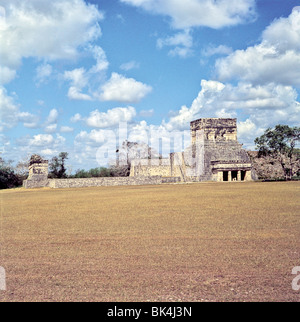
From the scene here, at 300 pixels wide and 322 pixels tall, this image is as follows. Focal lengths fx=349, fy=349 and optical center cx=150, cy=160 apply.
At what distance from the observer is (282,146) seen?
117ft

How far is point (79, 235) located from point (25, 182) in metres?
26.7

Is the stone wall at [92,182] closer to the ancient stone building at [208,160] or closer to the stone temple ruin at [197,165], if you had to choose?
the stone temple ruin at [197,165]

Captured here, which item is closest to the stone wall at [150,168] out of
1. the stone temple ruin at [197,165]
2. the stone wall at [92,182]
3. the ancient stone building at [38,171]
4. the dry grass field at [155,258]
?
the stone temple ruin at [197,165]

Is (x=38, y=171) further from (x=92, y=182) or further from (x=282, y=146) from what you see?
(x=282, y=146)

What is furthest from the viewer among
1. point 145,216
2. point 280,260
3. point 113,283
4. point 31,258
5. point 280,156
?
point 280,156

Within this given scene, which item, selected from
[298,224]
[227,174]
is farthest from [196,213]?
[227,174]

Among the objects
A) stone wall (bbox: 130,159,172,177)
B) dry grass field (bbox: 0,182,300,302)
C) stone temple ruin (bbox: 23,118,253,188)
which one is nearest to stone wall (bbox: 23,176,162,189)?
stone temple ruin (bbox: 23,118,253,188)

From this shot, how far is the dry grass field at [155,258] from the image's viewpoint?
4746mm

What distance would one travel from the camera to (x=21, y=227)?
10.1 metres

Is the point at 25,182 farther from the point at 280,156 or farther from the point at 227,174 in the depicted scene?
the point at 280,156

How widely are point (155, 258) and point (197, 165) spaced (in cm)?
3726

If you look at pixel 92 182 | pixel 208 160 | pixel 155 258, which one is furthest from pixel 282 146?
pixel 155 258

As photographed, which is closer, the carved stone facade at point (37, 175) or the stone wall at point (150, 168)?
the carved stone facade at point (37, 175)

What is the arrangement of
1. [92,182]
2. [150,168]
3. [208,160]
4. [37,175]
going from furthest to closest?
[150,168], [208,160], [37,175], [92,182]
